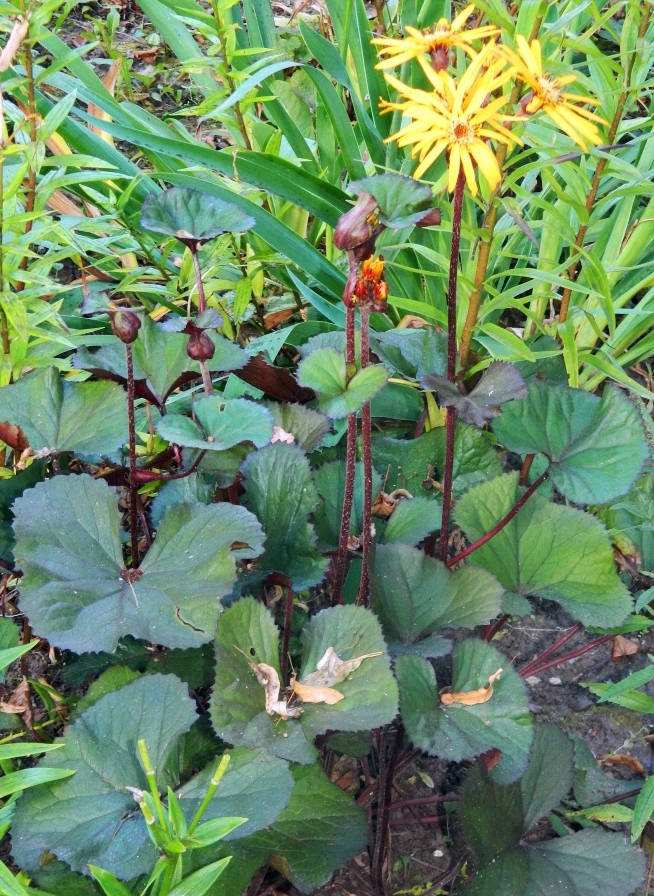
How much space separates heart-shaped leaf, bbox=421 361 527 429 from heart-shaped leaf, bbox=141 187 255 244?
0.33 meters


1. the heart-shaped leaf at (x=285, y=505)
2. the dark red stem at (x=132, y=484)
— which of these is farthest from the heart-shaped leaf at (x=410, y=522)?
the dark red stem at (x=132, y=484)

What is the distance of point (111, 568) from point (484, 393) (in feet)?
1.76

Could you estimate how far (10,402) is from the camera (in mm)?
1174

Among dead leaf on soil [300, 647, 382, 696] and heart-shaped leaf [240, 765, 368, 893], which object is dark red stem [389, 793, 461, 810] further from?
dead leaf on soil [300, 647, 382, 696]

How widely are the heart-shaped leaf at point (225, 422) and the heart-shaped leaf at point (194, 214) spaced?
22 cm

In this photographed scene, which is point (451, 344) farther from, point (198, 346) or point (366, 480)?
point (198, 346)

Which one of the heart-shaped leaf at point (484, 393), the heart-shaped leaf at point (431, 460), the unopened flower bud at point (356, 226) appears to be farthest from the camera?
the heart-shaped leaf at point (431, 460)

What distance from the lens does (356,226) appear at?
0.82 meters

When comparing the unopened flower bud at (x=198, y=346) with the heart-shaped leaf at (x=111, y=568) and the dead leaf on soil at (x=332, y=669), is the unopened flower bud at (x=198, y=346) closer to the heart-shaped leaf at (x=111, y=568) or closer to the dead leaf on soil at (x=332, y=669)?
the heart-shaped leaf at (x=111, y=568)

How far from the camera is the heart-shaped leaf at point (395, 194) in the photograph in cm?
92

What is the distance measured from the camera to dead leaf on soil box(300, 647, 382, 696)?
976mm

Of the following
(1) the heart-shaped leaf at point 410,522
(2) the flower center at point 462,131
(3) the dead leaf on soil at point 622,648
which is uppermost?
(2) the flower center at point 462,131

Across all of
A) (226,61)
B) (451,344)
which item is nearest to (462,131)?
(451,344)

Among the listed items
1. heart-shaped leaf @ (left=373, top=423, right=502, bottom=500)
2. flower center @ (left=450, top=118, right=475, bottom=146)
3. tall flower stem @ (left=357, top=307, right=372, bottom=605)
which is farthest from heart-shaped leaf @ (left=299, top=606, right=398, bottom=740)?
flower center @ (left=450, top=118, right=475, bottom=146)
